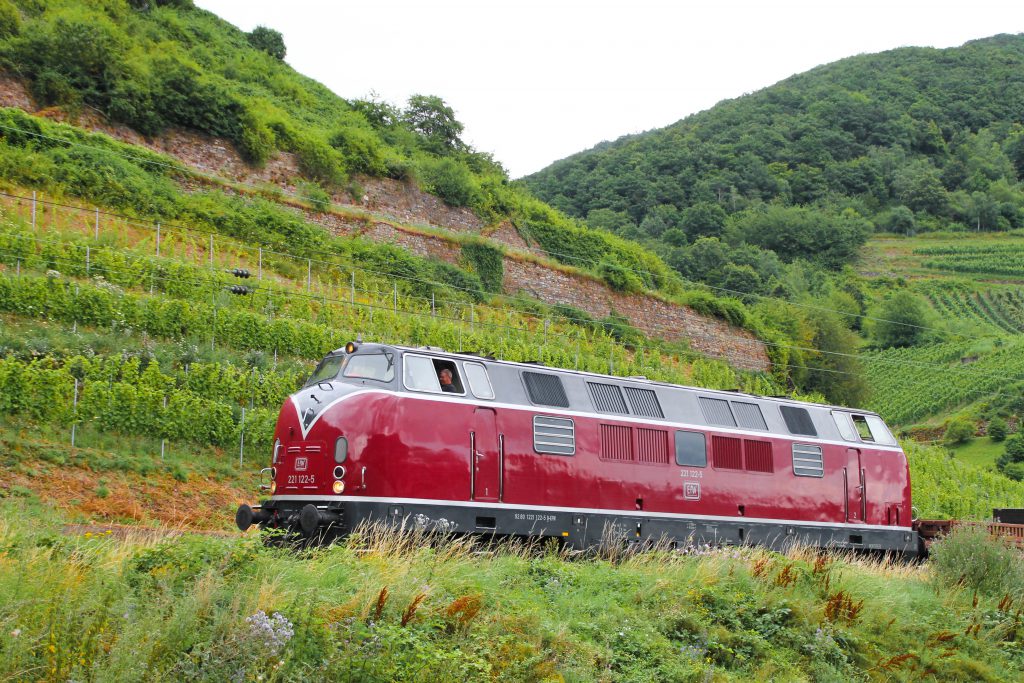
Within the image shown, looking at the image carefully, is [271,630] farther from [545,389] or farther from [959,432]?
[959,432]

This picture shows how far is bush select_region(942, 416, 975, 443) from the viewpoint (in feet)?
177

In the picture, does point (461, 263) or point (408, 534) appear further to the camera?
point (461, 263)

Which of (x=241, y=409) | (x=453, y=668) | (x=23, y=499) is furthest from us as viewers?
(x=241, y=409)

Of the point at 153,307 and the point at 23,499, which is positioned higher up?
the point at 153,307

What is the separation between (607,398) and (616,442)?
0.75 meters

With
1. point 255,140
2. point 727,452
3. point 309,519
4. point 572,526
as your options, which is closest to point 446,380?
point 309,519

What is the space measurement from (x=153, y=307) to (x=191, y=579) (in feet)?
59.5

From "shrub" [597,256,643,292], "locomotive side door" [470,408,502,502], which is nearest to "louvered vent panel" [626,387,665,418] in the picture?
"locomotive side door" [470,408,502,502]

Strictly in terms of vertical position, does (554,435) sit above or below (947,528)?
above

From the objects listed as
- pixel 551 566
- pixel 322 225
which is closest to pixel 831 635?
pixel 551 566

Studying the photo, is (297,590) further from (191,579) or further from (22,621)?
(22,621)

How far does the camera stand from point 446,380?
14.0 m

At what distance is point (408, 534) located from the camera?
1244 cm

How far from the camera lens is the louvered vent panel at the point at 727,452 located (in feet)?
56.6
